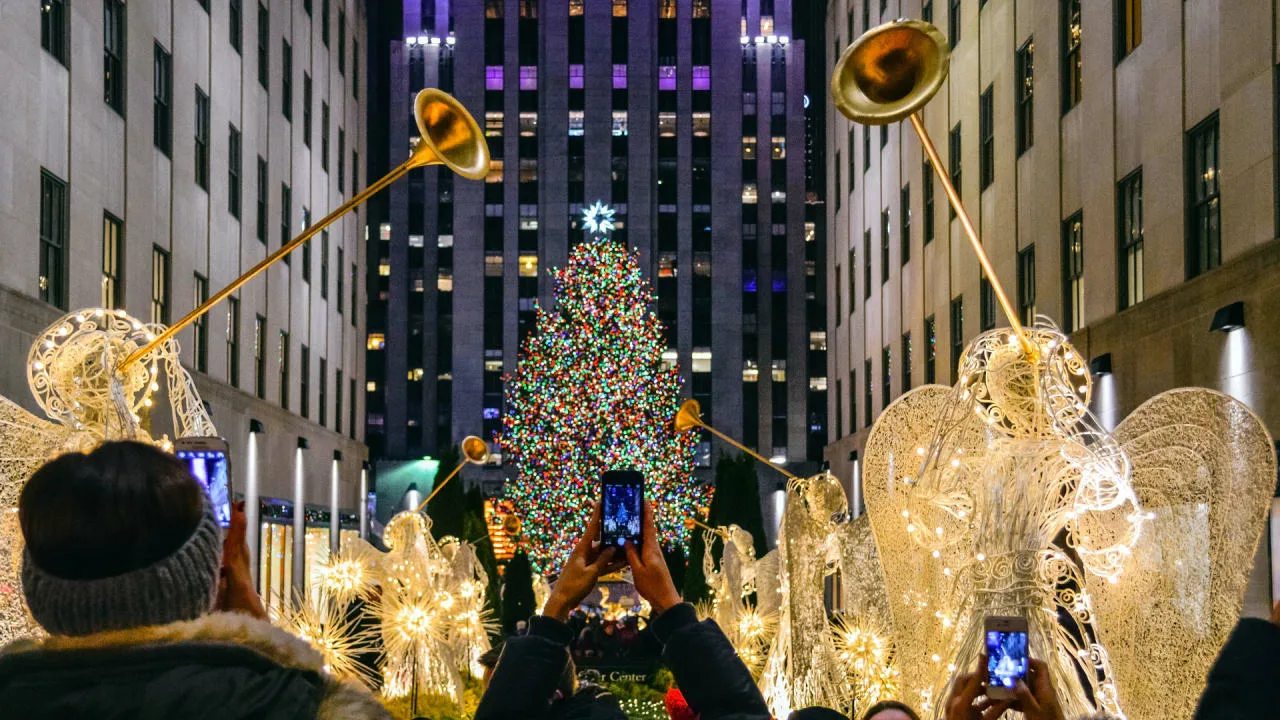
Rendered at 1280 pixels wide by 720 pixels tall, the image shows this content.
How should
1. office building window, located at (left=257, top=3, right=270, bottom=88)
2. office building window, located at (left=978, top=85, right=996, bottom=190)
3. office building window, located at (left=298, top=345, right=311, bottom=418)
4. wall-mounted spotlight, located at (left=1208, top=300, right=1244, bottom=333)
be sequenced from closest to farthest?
wall-mounted spotlight, located at (left=1208, top=300, right=1244, bottom=333) → office building window, located at (left=978, top=85, right=996, bottom=190) → office building window, located at (left=257, top=3, right=270, bottom=88) → office building window, located at (left=298, top=345, right=311, bottom=418)

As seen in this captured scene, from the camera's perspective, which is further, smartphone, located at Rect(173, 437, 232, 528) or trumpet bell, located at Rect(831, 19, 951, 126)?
trumpet bell, located at Rect(831, 19, 951, 126)

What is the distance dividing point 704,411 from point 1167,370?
155ft

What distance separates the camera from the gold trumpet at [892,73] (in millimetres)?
8703

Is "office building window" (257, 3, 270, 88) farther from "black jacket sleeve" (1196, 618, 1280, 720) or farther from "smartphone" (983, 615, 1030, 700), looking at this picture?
"black jacket sleeve" (1196, 618, 1280, 720)

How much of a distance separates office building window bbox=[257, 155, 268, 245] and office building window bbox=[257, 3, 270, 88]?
190cm

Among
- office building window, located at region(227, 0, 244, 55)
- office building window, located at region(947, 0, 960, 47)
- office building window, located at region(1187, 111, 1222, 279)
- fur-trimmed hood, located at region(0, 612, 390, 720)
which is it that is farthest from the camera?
office building window, located at region(227, 0, 244, 55)

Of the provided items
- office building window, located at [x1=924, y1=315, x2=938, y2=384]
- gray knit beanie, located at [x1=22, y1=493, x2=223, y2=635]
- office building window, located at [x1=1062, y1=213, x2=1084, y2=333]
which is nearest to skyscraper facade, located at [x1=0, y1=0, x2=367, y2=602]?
office building window, located at [x1=1062, y1=213, x2=1084, y2=333]

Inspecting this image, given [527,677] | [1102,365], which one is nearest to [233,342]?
[1102,365]

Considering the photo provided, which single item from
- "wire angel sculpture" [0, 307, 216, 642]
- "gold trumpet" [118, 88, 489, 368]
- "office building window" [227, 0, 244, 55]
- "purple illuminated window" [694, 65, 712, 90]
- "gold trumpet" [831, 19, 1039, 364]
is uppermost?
"purple illuminated window" [694, 65, 712, 90]

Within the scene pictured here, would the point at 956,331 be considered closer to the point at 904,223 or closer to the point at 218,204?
the point at 904,223

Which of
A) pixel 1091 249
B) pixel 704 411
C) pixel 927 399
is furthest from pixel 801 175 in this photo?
pixel 927 399

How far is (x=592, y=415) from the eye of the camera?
143ft

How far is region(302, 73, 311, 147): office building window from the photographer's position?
3684 cm

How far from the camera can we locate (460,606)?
16.7 m
